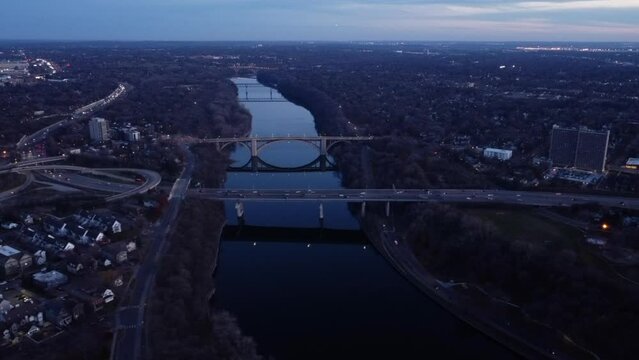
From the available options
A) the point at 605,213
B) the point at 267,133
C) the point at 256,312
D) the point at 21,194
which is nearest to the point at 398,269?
the point at 256,312

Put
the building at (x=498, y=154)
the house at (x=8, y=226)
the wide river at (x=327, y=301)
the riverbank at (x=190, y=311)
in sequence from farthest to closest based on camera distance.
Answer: the building at (x=498, y=154)
the house at (x=8, y=226)
the wide river at (x=327, y=301)
the riverbank at (x=190, y=311)

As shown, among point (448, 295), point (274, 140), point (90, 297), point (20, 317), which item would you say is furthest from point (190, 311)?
point (274, 140)

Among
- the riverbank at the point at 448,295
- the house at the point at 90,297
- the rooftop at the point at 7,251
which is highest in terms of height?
the rooftop at the point at 7,251

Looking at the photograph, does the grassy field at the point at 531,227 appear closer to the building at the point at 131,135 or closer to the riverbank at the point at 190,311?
the riverbank at the point at 190,311

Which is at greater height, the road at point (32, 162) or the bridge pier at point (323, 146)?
the road at point (32, 162)

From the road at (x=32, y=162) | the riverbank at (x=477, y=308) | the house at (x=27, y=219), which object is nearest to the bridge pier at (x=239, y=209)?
the riverbank at (x=477, y=308)

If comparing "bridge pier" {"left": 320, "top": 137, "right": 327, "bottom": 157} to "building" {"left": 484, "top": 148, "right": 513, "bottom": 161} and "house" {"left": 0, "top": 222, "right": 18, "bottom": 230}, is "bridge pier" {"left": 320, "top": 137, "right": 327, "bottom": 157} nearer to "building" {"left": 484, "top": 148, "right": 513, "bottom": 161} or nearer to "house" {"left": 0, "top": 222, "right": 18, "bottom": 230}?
"building" {"left": 484, "top": 148, "right": 513, "bottom": 161}

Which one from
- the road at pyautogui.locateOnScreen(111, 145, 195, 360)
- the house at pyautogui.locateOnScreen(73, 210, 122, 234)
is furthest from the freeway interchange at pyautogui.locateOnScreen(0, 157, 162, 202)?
the house at pyautogui.locateOnScreen(73, 210, 122, 234)
